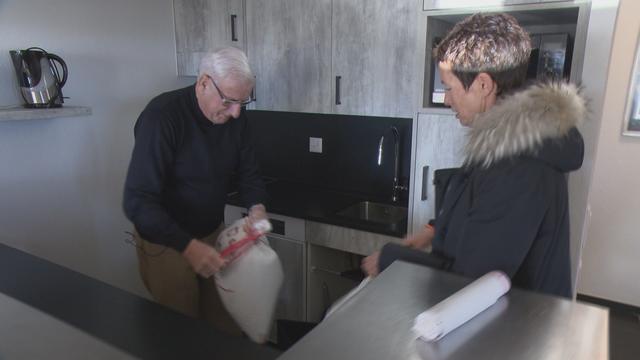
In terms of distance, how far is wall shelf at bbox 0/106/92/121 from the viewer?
6.14 feet

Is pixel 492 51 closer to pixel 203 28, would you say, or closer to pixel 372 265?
pixel 372 265

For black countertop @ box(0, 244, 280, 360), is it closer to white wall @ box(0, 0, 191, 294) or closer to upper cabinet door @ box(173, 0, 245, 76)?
white wall @ box(0, 0, 191, 294)

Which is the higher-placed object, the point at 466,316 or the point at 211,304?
the point at 466,316

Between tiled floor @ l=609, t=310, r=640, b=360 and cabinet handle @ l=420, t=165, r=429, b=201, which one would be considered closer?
cabinet handle @ l=420, t=165, r=429, b=201

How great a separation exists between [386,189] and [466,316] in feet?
6.65

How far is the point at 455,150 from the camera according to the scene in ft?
6.48

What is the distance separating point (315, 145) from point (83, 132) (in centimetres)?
132

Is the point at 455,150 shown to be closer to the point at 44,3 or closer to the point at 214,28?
the point at 214,28

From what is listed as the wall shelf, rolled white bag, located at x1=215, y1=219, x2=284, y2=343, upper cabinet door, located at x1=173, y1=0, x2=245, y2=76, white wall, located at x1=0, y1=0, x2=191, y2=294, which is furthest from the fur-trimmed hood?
white wall, located at x1=0, y1=0, x2=191, y2=294

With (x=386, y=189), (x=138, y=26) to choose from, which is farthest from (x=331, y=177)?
(x=138, y=26)

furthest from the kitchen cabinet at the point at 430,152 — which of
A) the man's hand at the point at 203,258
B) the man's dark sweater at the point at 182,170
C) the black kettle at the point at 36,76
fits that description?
the black kettle at the point at 36,76

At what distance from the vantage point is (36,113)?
1959 millimetres

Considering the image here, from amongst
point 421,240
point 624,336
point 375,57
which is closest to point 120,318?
point 421,240

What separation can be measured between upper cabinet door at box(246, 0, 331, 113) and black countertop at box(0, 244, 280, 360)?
1634mm
